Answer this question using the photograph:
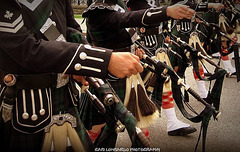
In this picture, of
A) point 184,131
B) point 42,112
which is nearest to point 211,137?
point 184,131

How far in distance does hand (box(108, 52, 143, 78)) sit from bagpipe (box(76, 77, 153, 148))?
0.76 feet

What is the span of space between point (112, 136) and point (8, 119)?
0.58 metres

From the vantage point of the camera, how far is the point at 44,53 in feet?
3.73

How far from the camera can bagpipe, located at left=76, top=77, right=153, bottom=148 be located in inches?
47.1

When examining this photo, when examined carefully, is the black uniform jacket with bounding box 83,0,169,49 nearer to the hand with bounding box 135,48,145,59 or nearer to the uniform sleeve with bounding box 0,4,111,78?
the hand with bounding box 135,48,145,59

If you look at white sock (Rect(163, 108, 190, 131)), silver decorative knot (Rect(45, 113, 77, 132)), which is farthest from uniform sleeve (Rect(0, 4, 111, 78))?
white sock (Rect(163, 108, 190, 131))

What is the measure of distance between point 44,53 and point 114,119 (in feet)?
1.84

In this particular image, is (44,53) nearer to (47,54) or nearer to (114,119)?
(47,54)

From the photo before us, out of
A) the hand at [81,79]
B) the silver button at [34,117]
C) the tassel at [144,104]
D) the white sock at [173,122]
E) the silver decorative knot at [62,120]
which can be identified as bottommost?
the white sock at [173,122]

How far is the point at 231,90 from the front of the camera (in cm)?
488

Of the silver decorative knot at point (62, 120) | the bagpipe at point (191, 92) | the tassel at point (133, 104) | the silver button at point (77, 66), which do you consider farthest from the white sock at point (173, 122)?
the silver button at point (77, 66)

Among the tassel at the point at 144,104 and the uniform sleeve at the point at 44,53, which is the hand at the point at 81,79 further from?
the tassel at the point at 144,104

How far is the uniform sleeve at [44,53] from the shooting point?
1.13 m

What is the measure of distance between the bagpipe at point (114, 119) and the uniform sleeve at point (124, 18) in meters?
0.75
